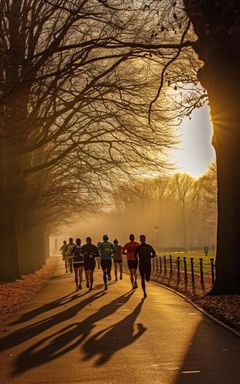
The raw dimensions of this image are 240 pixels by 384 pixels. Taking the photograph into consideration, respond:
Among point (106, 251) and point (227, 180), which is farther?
point (106, 251)

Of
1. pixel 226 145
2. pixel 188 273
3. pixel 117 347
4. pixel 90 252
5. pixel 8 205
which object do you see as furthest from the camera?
pixel 188 273

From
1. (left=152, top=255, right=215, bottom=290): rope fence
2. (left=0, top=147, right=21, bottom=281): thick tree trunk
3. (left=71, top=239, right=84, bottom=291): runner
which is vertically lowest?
(left=152, top=255, right=215, bottom=290): rope fence

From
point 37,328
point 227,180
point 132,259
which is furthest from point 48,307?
point 132,259

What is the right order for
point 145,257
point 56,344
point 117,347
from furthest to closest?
1. point 145,257
2. point 56,344
3. point 117,347

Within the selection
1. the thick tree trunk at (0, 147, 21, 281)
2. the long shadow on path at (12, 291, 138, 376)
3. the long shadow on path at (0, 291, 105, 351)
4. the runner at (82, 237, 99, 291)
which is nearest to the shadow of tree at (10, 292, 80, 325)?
the long shadow on path at (0, 291, 105, 351)

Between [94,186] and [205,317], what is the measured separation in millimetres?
18373

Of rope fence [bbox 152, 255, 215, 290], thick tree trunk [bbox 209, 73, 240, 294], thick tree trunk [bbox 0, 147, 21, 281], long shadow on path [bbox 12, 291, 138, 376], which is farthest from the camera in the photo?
thick tree trunk [bbox 0, 147, 21, 281]

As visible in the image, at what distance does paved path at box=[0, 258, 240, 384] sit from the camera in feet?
22.5

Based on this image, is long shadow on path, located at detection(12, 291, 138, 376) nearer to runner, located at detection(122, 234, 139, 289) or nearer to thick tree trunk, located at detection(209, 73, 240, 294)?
thick tree trunk, located at detection(209, 73, 240, 294)

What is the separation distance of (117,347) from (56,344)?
3.28 feet

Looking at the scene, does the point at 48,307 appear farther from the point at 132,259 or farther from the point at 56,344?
the point at 132,259

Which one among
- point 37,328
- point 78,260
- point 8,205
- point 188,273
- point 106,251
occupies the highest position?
point 8,205

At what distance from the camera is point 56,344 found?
9.17m

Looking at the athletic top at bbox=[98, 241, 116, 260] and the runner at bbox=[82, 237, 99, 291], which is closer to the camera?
the runner at bbox=[82, 237, 99, 291]
